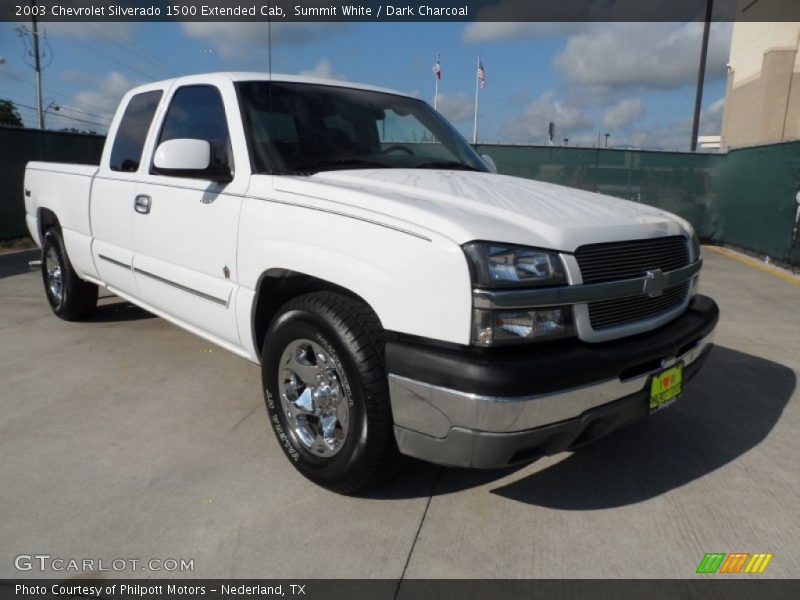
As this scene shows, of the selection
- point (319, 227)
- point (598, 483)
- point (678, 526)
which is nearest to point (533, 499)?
point (598, 483)

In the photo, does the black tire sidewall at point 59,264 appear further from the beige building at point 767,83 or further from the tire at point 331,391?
the beige building at point 767,83

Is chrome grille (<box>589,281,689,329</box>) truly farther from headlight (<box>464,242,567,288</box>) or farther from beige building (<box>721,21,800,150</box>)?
beige building (<box>721,21,800,150</box>)

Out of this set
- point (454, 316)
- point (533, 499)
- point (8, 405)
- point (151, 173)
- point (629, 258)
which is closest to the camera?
point (454, 316)

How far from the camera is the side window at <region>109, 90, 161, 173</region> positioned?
4203mm

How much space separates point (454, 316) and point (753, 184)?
11.2 metres

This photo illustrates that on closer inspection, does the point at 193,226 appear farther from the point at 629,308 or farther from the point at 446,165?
the point at 629,308

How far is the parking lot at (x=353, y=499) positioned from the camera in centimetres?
236

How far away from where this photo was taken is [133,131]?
14.4 ft

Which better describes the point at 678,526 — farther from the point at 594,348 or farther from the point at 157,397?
the point at 157,397

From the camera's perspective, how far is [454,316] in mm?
2160

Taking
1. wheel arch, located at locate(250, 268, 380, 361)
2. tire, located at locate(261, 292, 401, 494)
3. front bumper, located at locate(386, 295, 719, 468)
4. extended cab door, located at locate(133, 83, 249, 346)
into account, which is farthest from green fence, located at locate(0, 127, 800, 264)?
tire, located at locate(261, 292, 401, 494)

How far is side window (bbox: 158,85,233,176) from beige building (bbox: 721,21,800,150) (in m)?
27.2

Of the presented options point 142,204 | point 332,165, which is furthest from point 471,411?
point 142,204

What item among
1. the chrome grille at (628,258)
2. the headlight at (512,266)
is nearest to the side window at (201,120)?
the headlight at (512,266)
